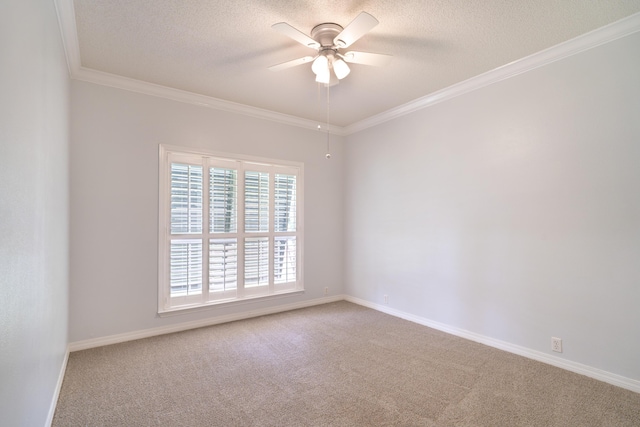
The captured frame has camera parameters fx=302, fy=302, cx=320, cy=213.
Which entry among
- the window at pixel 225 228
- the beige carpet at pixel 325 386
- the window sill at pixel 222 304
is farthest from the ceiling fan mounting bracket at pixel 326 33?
the window sill at pixel 222 304

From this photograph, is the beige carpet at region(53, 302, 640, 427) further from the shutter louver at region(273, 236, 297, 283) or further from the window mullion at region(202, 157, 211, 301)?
the shutter louver at region(273, 236, 297, 283)

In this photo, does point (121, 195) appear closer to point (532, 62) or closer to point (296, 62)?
point (296, 62)

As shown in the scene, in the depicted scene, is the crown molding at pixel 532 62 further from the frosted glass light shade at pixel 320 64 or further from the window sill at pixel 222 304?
the window sill at pixel 222 304

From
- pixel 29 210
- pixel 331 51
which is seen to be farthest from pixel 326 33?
pixel 29 210

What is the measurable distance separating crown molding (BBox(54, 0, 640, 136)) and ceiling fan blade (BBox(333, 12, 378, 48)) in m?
1.74

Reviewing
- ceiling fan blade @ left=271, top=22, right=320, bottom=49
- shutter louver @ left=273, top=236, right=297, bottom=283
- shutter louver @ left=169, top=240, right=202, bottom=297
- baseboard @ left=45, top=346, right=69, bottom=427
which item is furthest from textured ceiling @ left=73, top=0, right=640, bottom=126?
baseboard @ left=45, top=346, right=69, bottom=427

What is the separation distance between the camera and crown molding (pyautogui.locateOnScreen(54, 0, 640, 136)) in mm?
2312

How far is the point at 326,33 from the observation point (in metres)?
2.37

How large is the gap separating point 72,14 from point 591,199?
4261mm

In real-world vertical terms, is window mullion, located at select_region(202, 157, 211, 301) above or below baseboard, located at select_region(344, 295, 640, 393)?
above

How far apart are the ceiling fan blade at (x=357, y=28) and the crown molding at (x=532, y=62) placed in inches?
68.3

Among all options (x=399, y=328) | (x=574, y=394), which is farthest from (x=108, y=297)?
(x=574, y=394)

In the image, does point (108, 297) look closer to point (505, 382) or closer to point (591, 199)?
point (505, 382)

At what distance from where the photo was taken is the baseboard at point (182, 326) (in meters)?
3.00
